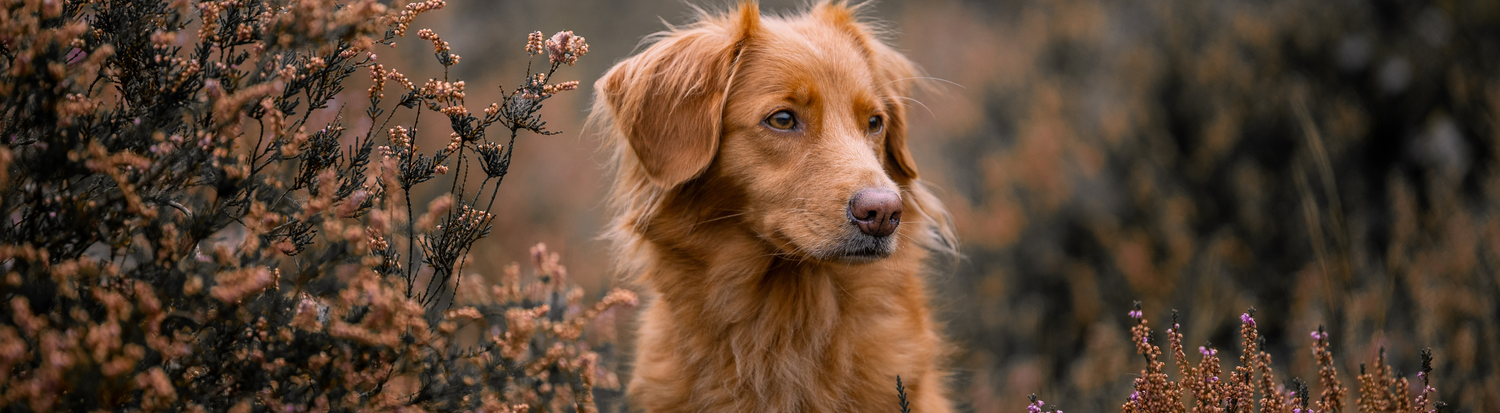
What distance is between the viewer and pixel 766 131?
2.52m

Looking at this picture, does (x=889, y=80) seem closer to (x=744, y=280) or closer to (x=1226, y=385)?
(x=744, y=280)

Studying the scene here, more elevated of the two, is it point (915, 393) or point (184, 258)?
point (915, 393)

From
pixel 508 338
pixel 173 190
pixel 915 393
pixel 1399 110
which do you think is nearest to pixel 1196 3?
pixel 1399 110

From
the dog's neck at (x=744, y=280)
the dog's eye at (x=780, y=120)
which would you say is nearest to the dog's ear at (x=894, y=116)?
the dog's neck at (x=744, y=280)

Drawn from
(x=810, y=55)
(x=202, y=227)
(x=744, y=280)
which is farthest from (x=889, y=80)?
(x=202, y=227)

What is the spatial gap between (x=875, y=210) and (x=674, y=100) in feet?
2.46

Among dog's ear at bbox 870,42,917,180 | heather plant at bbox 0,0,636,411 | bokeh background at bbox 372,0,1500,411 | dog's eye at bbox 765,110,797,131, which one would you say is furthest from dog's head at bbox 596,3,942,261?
bokeh background at bbox 372,0,1500,411

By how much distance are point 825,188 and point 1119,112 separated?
4340 millimetres

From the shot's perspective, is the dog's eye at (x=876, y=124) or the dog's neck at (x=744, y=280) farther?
the dog's eye at (x=876, y=124)

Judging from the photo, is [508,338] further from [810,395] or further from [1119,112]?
[1119,112]

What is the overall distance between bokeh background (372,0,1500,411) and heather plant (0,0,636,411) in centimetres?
211

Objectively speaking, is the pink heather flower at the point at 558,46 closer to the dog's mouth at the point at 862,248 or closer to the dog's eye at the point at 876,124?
the dog's mouth at the point at 862,248

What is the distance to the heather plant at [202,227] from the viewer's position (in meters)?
1.37

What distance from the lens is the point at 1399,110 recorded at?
→ 5.06 meters
